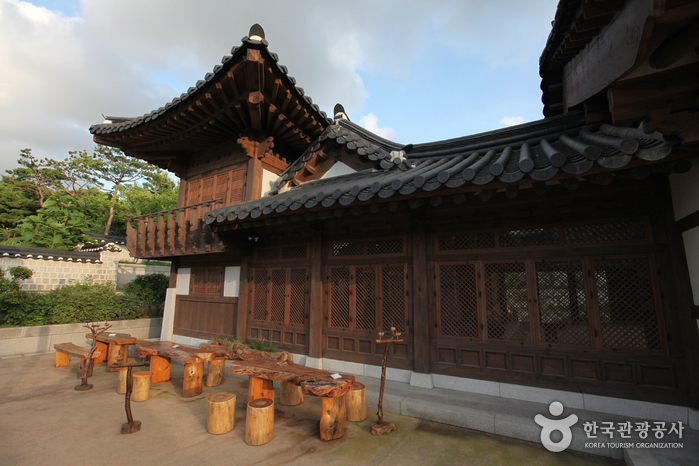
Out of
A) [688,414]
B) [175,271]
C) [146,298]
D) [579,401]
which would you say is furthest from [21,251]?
[688,414]

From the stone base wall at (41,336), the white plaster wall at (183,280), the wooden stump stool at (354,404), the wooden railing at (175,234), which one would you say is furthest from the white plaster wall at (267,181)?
the stone base wall at (41,336)

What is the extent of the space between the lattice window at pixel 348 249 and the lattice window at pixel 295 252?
79 centimetres

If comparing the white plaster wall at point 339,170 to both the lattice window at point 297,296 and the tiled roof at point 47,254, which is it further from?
the tiled roof at point 47,254

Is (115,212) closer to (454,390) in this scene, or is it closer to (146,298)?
(146,298)

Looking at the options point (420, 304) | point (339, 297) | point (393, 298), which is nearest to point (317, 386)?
point (420, 304)

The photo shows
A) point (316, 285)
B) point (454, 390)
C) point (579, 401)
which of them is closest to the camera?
point (579, 401)

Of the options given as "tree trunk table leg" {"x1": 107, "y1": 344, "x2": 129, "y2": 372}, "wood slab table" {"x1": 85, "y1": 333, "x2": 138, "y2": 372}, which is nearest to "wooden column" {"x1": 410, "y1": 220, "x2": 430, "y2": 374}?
"wood slab table" {"x1": 85, "y1": 333, "x2": 138, "y2": 372}

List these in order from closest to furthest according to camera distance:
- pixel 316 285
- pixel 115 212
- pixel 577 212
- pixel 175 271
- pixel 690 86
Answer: pixel 690 86
pixel 577 212
pixel 316 285
pixel 175 271
pixel 115 212

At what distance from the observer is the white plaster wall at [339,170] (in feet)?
24.8

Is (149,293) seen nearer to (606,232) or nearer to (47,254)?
(47,254)

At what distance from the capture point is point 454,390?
16.6 feet

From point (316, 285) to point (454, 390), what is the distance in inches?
127

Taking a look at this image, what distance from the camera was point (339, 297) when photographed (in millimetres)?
6453

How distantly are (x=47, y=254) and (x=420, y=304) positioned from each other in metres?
16.7
